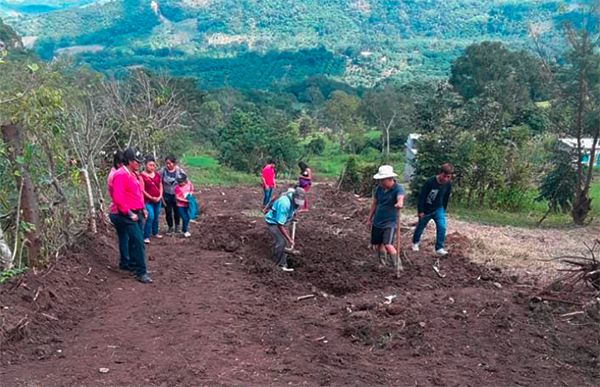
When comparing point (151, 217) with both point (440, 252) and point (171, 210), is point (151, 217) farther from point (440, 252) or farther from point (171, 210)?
point (440, 252)

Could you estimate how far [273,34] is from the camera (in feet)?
344

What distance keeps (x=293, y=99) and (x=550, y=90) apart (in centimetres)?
5143

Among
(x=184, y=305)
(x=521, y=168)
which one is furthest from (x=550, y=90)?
(x=184, y=305)

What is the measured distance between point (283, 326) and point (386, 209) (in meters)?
2.47

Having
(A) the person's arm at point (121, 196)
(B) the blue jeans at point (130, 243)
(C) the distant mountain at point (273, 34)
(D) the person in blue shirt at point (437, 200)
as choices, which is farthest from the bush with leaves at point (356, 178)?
(C) the distant mountain at point (273, 34)

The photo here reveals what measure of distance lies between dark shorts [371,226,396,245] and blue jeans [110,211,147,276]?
2.81 meters

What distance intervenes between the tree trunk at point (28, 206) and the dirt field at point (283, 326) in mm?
339

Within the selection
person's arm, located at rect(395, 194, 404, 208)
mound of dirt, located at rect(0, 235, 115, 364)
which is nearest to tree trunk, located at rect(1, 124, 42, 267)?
mound of dirt, located at rect(0, 235, 115, 364)

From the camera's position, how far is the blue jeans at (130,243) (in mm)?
7102

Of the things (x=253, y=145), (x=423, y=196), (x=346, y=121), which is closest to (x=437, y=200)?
(x=423, y=196)

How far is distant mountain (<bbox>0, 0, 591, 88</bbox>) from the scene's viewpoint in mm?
84438

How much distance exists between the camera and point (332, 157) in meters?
37.1

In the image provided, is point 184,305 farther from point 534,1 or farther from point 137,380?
point 534,1

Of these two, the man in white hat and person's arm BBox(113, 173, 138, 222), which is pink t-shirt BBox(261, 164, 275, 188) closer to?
the man in white hat
